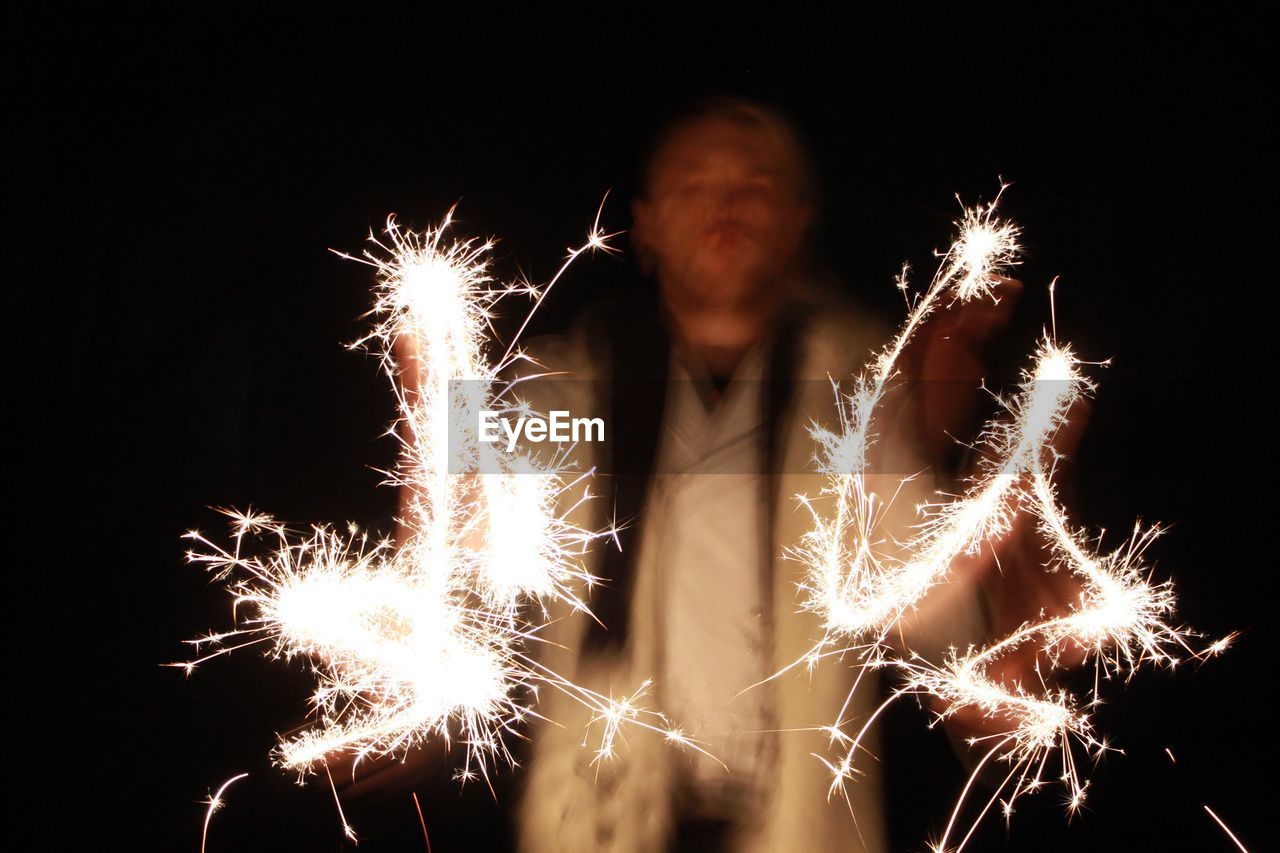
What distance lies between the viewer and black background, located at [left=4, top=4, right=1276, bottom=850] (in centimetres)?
95

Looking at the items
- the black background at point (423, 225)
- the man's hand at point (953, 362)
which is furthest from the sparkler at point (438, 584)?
the man's hand at point (953, 362)

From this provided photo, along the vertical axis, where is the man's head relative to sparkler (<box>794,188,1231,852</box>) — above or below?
above

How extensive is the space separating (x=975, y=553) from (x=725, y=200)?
1.96 feet

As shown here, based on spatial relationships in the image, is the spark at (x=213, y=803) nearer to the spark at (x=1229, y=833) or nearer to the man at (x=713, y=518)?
the man at (x=713, y=518)

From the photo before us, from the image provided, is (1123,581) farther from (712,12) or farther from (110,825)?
(110,825)

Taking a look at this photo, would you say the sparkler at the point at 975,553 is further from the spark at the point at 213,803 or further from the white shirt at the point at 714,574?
the spark at the point at 213,803

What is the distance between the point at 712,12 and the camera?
0.98 metres

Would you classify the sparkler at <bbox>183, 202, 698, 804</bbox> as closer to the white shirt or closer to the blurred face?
the white shirt

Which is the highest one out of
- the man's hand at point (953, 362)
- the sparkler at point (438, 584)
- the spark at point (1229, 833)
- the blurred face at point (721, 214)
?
the blurred face at point (721, 214)

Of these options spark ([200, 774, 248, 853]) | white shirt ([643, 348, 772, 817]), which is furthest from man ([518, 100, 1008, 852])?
spark ([200, 774, 248, 853])

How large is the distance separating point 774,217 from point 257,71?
2.46 ft

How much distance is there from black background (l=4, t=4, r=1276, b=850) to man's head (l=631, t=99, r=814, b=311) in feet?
0.12

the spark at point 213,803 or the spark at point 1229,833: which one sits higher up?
the spark at point 213,803

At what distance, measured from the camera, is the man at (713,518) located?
94 cm
